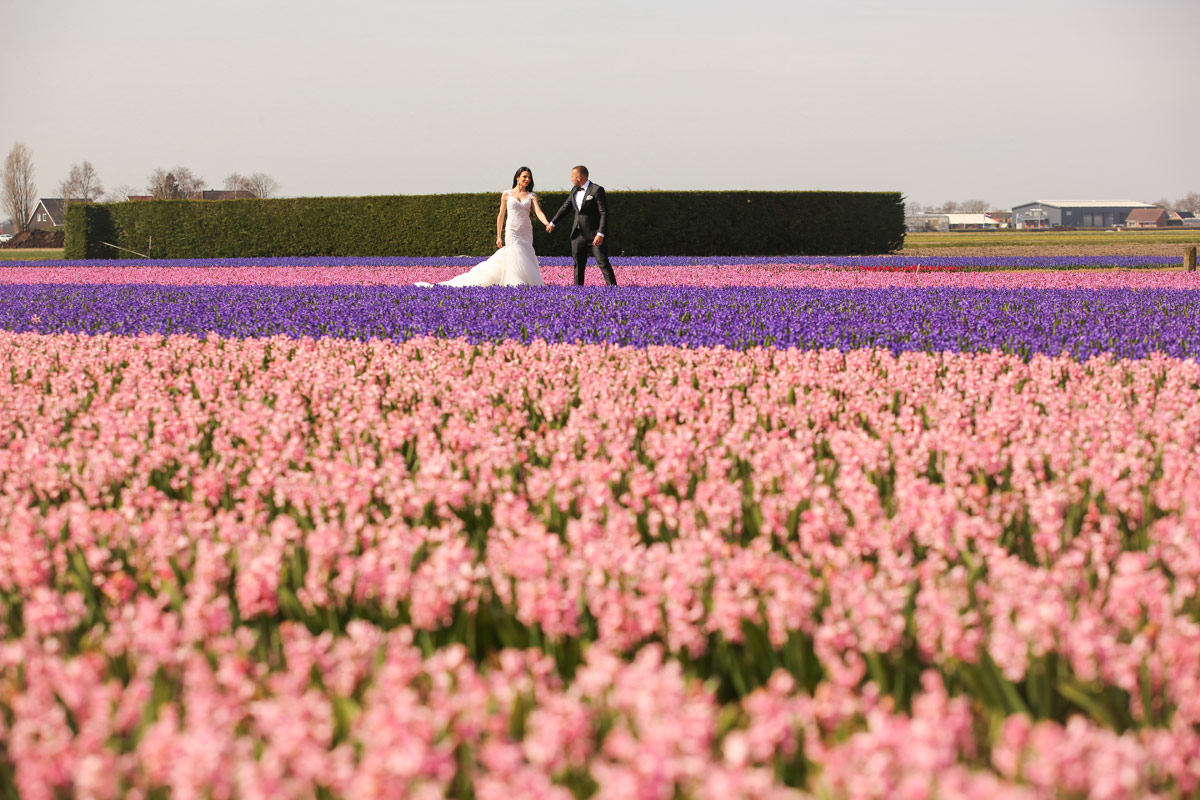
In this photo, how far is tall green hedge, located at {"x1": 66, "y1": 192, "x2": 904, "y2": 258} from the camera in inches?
1316

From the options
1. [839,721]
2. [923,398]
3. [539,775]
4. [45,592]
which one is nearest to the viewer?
[539,775]

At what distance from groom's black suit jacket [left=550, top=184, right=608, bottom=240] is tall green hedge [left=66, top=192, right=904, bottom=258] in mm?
17508

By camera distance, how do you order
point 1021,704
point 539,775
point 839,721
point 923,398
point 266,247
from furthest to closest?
point 266,247 → point 923,398 → point 1021,704 → point 839,721 → point 539,775

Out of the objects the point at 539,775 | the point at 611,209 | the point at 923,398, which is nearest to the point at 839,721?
the point at 539,775

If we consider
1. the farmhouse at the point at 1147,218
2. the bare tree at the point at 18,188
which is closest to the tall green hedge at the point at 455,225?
the bare tree at the point at 18,188

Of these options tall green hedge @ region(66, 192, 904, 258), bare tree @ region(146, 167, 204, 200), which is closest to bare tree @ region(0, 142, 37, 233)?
bare tree @ region(146, 167, 204, 200)

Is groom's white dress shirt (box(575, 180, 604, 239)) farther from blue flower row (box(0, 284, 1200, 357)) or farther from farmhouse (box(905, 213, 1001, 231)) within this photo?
farmhouse (box(905, 213, 1001, 231))

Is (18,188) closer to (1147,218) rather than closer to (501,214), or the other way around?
(501,214)

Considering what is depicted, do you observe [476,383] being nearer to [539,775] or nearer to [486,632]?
[486,632]

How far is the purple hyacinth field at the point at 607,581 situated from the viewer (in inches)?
79.7

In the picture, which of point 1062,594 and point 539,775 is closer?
point 539,775

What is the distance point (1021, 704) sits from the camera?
2.47 meters

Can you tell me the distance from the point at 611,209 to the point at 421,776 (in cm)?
3169

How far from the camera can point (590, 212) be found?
15.1m
